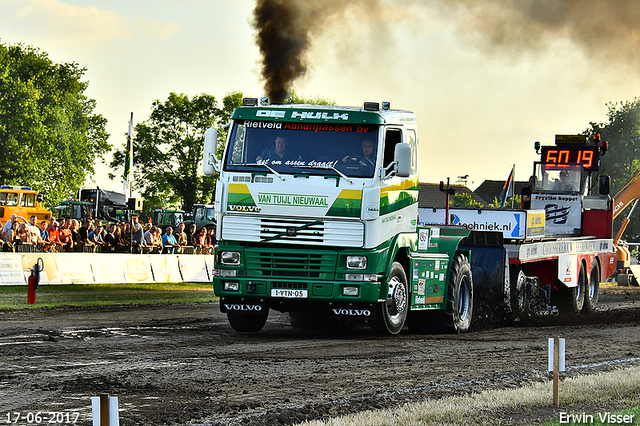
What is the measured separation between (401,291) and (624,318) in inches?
300

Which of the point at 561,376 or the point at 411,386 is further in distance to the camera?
the point at 561,376

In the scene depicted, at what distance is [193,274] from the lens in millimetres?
29609

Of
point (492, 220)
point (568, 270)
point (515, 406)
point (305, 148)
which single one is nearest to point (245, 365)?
point (515, 406)

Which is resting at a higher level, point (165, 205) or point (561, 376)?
point (165, 205)

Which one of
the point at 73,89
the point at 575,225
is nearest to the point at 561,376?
the point at 575,225

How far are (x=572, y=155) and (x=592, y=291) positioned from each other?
13.4 ft

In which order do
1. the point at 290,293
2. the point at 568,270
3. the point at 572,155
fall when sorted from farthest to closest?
1. the point at 572,155
2. the point at 568,270
3. the point at 290,293

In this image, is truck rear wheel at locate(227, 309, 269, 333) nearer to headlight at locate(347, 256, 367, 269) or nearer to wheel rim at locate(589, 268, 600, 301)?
headlight at locate(347, 256, 367, 269)

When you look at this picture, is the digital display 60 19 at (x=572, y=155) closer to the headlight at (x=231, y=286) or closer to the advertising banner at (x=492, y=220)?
the advertising banner at (x=492, y=220)

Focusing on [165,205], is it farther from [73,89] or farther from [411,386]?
[411,386]

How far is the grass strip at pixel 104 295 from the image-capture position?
19.8m

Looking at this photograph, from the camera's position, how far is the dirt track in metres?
8.03

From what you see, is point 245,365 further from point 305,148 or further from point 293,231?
point 305,148

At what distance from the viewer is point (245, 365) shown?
10.5 metres
